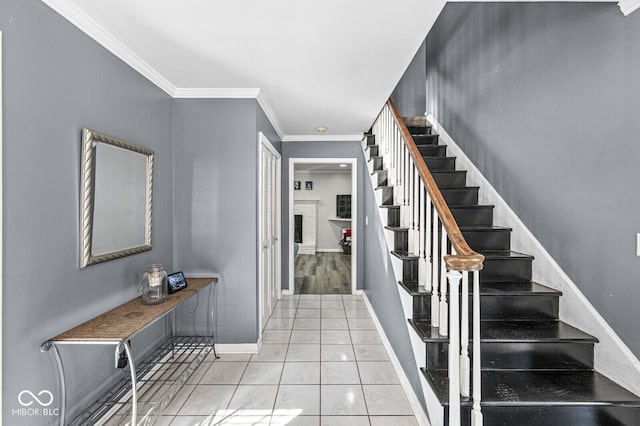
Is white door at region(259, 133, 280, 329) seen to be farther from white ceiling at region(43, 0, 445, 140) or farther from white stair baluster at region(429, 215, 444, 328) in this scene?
white stair baluster at region(429, 215, 444, 328)

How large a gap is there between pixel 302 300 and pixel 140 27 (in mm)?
3833

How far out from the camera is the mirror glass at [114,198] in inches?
74.0

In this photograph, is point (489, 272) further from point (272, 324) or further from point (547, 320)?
point (272, 324)

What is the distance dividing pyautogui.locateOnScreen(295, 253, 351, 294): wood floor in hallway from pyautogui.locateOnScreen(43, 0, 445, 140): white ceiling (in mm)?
3274

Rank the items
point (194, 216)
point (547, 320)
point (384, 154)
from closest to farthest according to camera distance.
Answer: point (547, 320)
point (194, 216)
point (384, 154)

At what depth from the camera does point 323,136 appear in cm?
478

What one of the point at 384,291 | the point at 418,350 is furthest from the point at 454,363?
the point at 384,291

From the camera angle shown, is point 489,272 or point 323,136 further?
point 323,136

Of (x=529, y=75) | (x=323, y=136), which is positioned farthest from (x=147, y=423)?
(x=323, y=136)

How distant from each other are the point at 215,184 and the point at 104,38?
1361 mm

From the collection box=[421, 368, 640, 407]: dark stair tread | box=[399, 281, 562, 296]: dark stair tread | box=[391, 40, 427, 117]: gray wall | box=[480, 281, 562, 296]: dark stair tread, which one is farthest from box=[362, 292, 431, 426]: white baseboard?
box=[391, 40, 427, 117]: gray wall

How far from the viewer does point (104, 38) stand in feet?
6.68

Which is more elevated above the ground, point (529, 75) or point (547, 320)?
point (529, 75)

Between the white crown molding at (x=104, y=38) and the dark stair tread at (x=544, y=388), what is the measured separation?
288 cm
